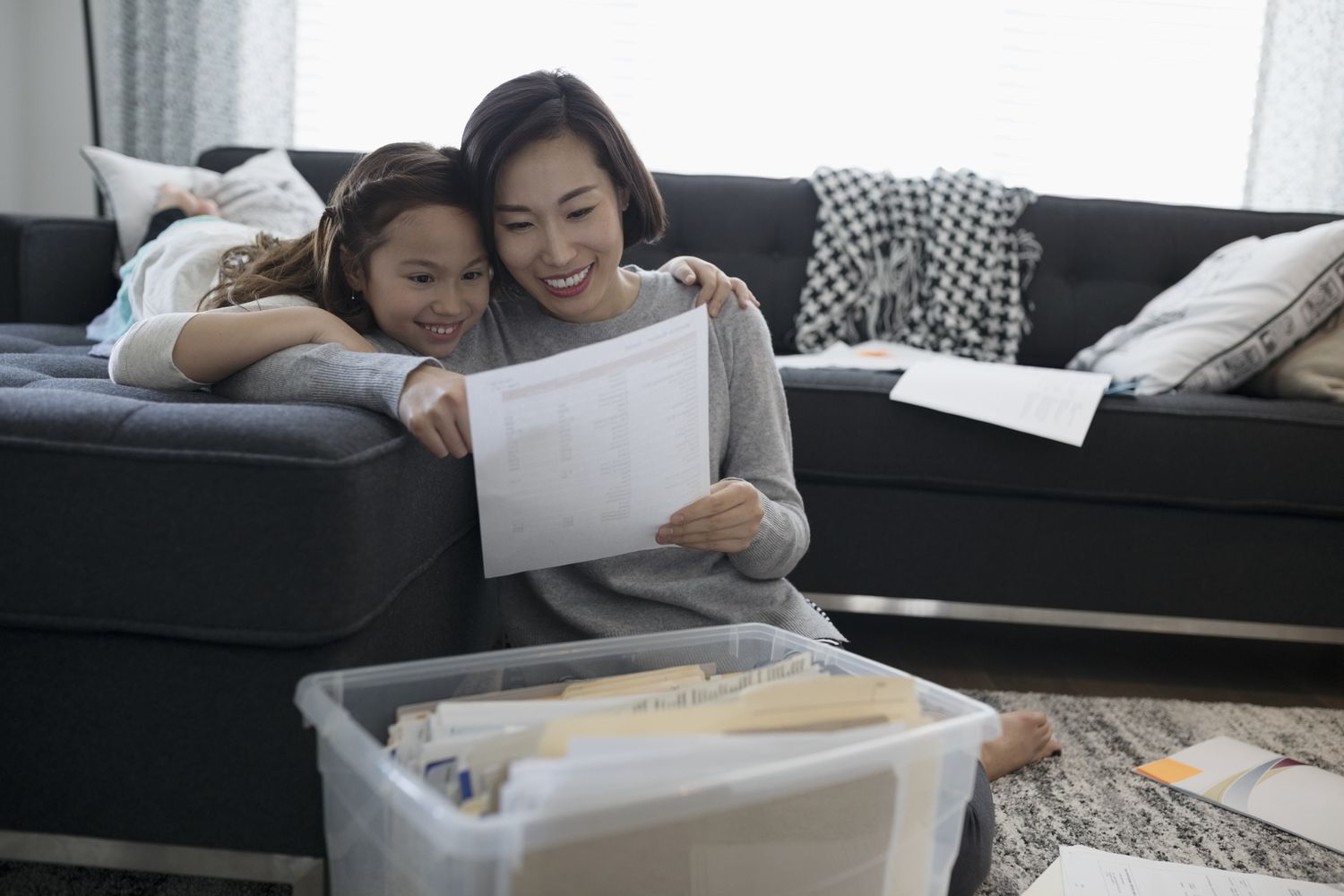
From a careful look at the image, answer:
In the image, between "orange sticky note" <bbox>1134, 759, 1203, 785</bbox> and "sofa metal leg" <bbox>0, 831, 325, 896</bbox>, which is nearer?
"sofa metal leg" <bbox>0, 831, 325, 896</bbox>

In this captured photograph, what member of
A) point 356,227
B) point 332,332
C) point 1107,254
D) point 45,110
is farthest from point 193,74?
point 1107,254

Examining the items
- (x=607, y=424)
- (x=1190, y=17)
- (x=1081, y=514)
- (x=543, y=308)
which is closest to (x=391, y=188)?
(x=543, y=308)

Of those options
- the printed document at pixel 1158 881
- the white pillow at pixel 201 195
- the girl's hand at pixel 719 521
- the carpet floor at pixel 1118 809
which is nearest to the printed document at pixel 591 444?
the girl's hand at pixel 719 521

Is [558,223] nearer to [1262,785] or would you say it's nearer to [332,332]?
[332,332]

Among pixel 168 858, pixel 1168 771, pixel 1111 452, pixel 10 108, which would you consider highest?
pixel 10 108

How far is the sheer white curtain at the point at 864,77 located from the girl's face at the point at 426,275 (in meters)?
1.85

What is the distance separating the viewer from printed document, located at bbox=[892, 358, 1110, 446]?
1567 mm

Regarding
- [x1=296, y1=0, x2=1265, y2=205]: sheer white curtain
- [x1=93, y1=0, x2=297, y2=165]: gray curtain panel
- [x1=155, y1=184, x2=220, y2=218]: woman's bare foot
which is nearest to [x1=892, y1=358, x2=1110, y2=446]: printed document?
[x1=296, y1=0, x2=1265, y2=205]: sheer white curtain

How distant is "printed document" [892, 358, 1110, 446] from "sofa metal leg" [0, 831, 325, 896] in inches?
44.3

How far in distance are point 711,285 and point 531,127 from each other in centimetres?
25

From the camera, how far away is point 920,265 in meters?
2.16

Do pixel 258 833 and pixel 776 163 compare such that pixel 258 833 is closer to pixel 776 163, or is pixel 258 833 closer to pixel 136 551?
pixel 136 551

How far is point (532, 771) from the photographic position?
0.52 meters

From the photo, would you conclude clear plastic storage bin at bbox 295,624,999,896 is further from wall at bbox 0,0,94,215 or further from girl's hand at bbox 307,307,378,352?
wall at bbox 0,0,94,215
